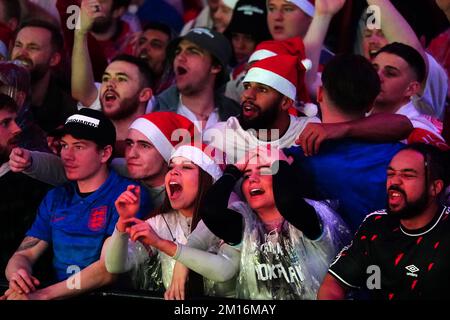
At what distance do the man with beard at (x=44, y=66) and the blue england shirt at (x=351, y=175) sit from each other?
5.47 ft

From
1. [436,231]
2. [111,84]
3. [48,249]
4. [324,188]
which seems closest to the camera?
[436,231]

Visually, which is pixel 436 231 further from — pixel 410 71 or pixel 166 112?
pixel 166 112

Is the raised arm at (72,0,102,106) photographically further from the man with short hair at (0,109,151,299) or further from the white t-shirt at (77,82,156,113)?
the man with short hair at (0,109,151,299)

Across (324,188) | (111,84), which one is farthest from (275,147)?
(111,84)

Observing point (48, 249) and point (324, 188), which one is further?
point (48, 249)

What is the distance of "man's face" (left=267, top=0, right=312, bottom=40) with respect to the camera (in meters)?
6.35

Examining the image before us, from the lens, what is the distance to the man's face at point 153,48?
6.81m

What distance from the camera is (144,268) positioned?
5512 mm

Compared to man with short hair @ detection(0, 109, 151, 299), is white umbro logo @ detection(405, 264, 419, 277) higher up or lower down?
lower down

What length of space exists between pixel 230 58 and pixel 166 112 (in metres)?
0.78

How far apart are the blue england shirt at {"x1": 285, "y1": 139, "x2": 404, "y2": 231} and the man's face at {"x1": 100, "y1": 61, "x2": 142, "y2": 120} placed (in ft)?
4.06

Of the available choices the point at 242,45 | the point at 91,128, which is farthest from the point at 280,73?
the point at 242,45

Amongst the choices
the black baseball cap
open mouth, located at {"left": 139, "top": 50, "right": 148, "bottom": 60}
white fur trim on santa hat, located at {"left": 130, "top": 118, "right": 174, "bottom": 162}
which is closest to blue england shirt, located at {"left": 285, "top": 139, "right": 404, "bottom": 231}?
white fur trim on santa hat, located at {"left": 130, "top": 118, "right": 174, "bottom": 162}
